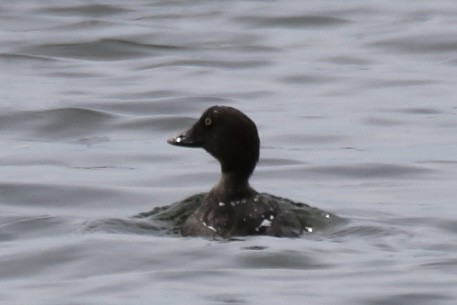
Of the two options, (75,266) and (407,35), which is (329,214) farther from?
(407,35)

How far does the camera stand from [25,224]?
14859 millimetres

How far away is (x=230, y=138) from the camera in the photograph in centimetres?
1423

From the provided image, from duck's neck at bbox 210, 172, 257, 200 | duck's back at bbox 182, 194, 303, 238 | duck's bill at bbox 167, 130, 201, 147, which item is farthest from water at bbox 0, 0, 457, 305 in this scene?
duck's bill at bbox 167, 130, 201, 147

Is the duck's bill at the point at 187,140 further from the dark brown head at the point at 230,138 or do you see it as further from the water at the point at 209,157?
the water at the point at 209,157

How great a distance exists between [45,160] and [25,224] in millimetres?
3079

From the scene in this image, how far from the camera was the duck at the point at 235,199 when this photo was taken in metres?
13.6

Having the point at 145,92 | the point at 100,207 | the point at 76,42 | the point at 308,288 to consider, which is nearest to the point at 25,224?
the point at 100,207

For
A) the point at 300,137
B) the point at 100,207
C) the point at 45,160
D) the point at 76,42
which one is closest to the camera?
the point at 100,207

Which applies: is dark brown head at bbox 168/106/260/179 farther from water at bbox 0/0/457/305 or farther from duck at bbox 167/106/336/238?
water at bbox 0/0/457/305

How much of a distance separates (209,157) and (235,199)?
422 cm

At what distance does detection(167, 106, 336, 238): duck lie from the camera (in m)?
13.6

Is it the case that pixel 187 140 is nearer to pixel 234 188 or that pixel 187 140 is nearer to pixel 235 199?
pixel 234 188

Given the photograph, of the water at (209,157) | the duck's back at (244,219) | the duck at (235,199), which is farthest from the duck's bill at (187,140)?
the water at (209,157)

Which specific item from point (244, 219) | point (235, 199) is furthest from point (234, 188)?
point (244, 219)
